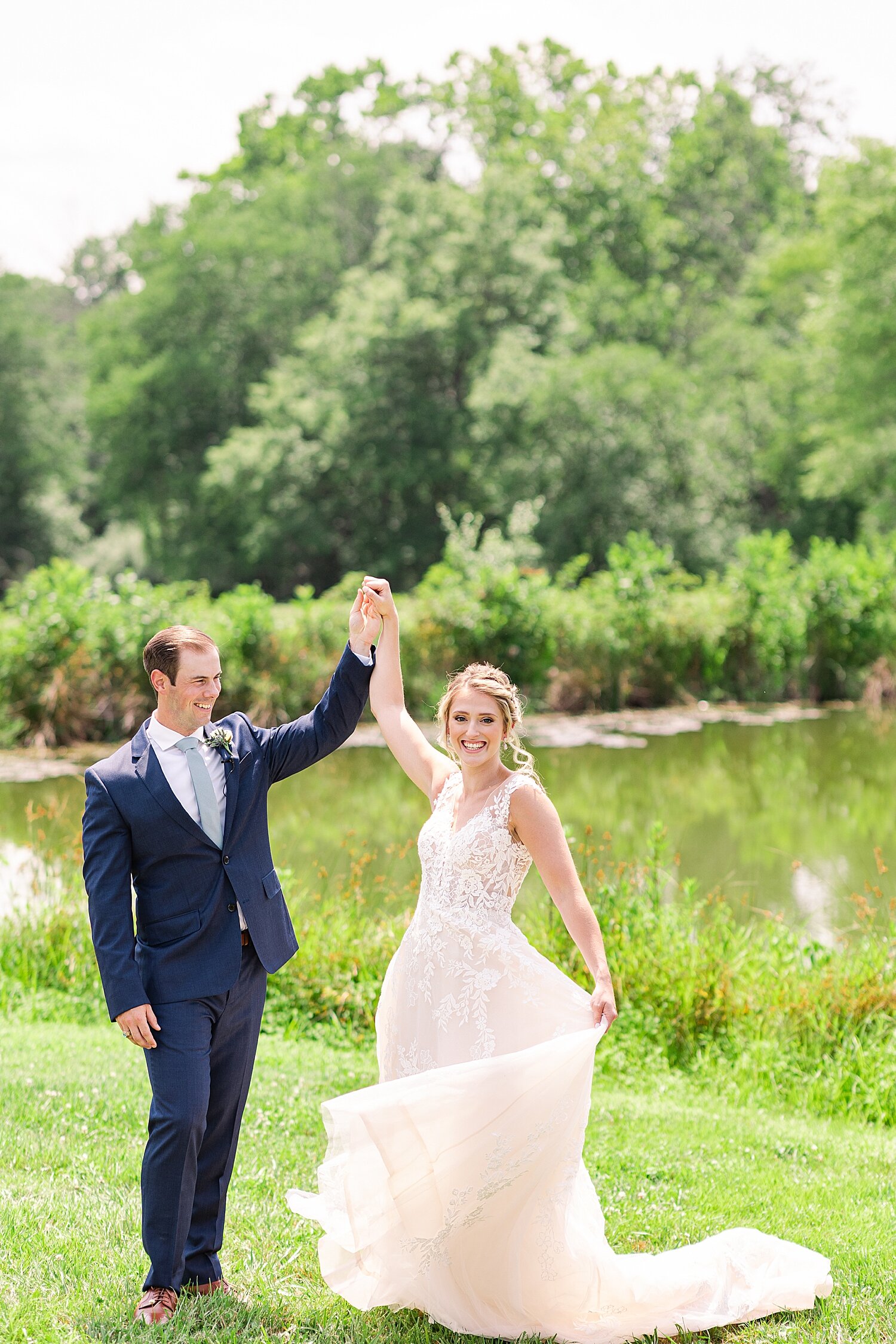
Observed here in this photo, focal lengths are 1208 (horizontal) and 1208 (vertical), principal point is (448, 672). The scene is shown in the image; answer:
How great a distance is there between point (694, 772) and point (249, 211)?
106ft

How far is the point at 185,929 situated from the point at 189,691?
2.35 feet

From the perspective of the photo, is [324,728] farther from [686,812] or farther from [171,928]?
[686,812]

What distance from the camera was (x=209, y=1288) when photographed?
372cm

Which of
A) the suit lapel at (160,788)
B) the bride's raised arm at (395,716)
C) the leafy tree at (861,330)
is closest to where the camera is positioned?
the suit lapel at (160,788)

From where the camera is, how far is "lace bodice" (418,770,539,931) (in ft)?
12.8

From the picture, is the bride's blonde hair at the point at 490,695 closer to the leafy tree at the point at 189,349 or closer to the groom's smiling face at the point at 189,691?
the groom's smiling face at the point at 189,691

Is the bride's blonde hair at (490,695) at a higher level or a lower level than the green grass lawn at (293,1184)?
higher

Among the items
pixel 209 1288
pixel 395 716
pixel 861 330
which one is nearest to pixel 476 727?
pixel 395 716

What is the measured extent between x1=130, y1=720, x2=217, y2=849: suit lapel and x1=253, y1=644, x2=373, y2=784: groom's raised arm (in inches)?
14.8

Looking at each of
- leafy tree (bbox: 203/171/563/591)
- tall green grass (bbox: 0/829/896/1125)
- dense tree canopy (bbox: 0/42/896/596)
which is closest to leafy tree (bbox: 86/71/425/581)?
dense tree canopy (bbox: 0/42/896/596)

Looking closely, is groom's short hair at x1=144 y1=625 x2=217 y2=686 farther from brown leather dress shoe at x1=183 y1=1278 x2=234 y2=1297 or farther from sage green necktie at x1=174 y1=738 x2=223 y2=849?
brown leather dress shoe at x1=183 y1=1278 x2=234 y2=1297

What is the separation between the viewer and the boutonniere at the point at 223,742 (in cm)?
374

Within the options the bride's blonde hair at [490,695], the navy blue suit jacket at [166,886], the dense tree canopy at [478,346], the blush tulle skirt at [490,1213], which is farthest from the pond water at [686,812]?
the dense tree canopy at [478,346]

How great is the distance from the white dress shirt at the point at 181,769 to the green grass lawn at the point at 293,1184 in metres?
1.20
